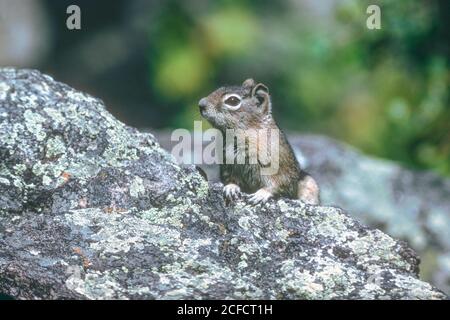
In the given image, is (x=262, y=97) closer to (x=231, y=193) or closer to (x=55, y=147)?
(x=231, y=193)

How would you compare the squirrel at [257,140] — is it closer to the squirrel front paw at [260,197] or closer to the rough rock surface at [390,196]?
the squirrel front paw at [260,197]

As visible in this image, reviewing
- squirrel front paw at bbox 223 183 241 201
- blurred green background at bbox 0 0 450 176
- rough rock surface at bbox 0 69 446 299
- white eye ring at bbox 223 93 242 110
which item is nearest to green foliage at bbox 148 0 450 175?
blurred green background at bbox 0 0 450 176

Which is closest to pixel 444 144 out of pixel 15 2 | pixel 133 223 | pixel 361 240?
pixel 361 240

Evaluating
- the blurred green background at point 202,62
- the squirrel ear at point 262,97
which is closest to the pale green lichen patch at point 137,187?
the squirrel ear at point 262,97

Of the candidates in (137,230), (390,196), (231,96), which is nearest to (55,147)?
(137,230)

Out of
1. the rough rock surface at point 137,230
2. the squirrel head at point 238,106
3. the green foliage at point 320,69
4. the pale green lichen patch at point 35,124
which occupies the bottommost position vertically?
the rough rock surface at point 137,230

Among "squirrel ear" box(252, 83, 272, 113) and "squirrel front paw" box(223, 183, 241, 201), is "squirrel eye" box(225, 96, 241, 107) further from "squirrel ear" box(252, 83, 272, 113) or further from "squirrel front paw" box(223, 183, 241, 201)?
"squirrel front paw" box(223, 183, 241, 201)
